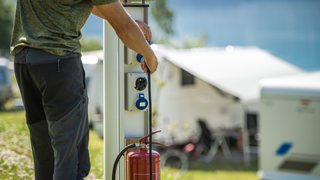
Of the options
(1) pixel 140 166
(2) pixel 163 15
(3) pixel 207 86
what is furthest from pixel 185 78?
(2) pixel 163 15

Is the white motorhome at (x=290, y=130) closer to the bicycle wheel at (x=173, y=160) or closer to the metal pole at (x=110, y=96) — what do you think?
the metal pole at (x=110, y=96)

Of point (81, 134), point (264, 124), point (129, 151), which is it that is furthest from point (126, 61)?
point (264, 124)

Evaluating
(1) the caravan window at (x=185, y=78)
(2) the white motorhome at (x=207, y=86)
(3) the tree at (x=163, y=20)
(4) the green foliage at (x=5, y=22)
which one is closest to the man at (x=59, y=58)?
(2) the white motorhome at (x=207, y=86)

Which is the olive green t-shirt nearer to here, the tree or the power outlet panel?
the power outlet panel

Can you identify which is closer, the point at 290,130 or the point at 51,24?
the point at 51,24

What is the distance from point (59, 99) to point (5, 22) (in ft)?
89.1

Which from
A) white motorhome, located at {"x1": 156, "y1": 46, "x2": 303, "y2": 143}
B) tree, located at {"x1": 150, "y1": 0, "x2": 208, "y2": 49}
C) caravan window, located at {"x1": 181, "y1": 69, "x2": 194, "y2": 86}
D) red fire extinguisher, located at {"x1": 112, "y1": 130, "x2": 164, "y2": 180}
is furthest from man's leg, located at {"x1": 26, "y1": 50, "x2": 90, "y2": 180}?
tree, located at {"x1": 150, "y1": 0, "x2": 208, "y2": 49}

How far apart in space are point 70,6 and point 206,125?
732 cm

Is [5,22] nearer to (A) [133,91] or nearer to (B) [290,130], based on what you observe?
(B) [290,130]

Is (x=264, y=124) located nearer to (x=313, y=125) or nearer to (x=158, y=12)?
(x=313, y=125)

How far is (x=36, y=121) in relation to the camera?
5.54 ft

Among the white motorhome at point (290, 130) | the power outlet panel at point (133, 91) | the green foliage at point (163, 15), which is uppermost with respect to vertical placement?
the green foliage at point (163, 15)

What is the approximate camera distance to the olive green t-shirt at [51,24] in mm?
1504

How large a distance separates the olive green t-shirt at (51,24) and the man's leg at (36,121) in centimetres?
8
